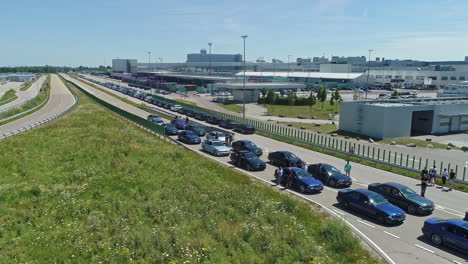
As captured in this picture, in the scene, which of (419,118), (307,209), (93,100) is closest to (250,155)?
(307,209)

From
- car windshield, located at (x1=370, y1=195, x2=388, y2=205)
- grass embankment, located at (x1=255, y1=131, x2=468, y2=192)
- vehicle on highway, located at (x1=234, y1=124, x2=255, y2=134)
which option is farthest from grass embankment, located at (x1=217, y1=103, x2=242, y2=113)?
car windshield, located at (x1=370, y1=195, x2=388, y2=205)

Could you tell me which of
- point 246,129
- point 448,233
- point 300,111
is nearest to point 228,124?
point 246,129

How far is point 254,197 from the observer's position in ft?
65.9

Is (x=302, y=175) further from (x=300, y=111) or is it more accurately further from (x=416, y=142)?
(x=300, y=111)

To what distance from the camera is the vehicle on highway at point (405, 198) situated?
19.0 metres

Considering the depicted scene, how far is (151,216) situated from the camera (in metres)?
17.7

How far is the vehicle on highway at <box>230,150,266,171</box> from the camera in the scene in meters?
28.0

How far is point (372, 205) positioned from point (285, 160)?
1065 centimetres

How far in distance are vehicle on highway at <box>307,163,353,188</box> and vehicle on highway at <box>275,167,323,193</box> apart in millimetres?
1265

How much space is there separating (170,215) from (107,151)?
1570 cm

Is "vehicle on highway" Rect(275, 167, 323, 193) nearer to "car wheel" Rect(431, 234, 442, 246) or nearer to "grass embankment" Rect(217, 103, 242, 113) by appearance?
"car wheel" Rect(431, 234, 442, 246)

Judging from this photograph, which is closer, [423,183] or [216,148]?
[423,183]

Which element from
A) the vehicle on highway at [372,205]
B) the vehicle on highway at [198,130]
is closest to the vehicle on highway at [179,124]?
the vehicle on highway at [198,130]

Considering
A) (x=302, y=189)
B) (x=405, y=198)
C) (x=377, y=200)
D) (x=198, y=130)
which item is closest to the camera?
(x=377, y=200)
